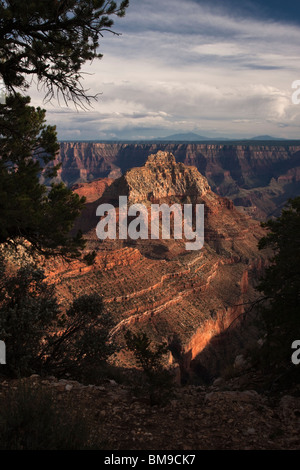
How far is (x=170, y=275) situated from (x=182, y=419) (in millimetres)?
41356

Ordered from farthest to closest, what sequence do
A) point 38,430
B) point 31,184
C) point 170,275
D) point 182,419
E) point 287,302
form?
point 170,275
point 287,302
point 31,184
point 182,419
point 38,430

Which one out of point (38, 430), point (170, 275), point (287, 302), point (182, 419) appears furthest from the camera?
point (170, 275)

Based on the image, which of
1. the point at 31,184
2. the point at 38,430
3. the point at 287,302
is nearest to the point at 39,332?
the point at 31,184

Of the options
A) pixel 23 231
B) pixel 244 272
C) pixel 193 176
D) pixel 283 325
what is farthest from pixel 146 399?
pixel 193 176

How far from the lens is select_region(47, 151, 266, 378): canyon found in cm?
3731

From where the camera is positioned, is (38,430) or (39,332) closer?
(38,430)

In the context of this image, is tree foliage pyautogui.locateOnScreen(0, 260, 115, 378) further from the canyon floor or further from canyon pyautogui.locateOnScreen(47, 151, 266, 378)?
canyon pyautogui.locateOnScreen(47, 151, 266, 378)

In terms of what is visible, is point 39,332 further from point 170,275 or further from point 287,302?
point 170,275

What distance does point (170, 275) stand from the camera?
49.5m

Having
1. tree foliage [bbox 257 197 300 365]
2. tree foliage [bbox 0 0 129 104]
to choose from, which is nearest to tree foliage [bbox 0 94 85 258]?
tree foliage [bbox 0 0 129 104]

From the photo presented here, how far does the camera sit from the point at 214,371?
3978 centimetres

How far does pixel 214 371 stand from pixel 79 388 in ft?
112

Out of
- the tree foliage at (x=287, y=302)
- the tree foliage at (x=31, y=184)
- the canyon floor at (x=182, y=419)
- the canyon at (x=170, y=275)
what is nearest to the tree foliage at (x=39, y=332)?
the canyon floor at (x=182, y=419)

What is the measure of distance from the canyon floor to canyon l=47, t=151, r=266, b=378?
4846 millimetres
